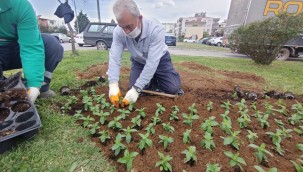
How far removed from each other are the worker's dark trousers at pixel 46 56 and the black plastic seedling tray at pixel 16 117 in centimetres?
48

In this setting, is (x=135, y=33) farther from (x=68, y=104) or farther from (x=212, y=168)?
(x=212, y=168)

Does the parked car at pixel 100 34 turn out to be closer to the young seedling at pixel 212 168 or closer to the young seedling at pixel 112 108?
the young seedling at pixel 112 108

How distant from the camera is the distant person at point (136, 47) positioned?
2115 mm

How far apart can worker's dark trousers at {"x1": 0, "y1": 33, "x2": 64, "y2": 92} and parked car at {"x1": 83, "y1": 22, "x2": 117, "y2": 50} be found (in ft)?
27.7

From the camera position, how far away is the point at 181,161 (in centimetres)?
148

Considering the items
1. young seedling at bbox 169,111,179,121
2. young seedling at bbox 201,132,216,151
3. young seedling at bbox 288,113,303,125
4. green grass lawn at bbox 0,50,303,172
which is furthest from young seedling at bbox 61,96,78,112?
young seedling at bbox 288,113,303,125

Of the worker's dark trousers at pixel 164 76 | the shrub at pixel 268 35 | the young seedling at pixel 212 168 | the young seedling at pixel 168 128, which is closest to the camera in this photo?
the young seedling at pixel 212 168

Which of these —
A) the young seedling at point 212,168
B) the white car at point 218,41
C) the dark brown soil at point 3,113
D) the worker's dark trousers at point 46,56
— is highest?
the worker's dark trousers at point 46,56

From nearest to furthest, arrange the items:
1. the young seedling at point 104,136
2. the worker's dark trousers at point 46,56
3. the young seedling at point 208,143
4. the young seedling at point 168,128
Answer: the young seedling at point 208,143, the young seedling at point 104,136, the young seedling at point 168,128, the worker's dark trousers at point 46,56

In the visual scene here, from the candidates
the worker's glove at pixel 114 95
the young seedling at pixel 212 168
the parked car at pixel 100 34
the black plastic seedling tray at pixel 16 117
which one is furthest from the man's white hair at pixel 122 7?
the parked car at pixel 100 34

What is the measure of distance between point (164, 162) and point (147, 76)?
1.18 meters

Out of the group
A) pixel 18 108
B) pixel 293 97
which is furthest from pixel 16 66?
pixel 293 97

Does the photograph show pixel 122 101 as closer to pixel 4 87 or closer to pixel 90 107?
pixel 90 107

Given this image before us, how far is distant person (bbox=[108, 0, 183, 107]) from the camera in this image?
2.12m
